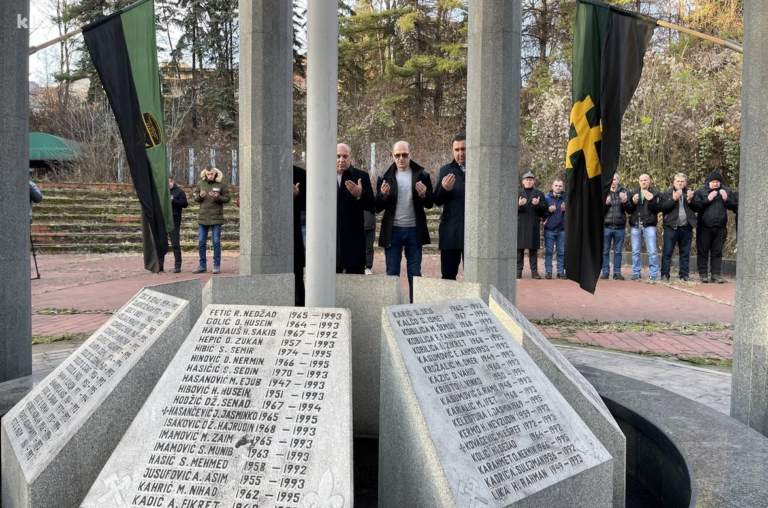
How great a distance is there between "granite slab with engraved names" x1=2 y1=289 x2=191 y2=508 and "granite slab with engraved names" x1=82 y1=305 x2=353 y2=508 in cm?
25

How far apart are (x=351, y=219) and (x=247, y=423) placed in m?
4.30

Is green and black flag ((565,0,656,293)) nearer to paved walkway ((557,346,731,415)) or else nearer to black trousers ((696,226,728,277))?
paved walkway ((557,346,731,415))

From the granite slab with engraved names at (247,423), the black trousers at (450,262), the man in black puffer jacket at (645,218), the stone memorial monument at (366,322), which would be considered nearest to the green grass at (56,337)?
the black trousers at (450,262)

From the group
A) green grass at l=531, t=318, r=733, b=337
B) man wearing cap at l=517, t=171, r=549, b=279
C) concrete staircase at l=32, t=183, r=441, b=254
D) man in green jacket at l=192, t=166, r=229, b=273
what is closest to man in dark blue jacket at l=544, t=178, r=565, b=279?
man wearing cap at l=517, t=171, r=549, b=279

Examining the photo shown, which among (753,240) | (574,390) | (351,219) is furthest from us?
(351,219)

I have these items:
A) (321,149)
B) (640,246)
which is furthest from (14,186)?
(640,246)

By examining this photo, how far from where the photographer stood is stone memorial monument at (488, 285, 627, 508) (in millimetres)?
2965

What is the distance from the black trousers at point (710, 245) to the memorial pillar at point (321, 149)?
11562 millimetres

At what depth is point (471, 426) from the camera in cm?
240

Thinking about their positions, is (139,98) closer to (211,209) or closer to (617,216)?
(211,209)

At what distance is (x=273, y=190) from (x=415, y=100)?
83.5ft

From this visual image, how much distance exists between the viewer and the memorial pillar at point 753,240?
3.68 meters

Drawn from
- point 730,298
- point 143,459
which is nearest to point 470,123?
point 143,459

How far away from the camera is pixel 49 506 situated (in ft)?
7.70
